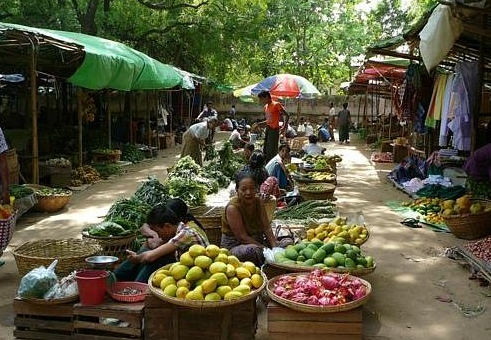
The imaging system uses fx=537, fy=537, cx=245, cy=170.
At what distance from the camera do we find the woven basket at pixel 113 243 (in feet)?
16.9

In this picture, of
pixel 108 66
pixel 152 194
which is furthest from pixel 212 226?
pixel 108 66

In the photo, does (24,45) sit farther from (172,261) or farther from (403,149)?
(403,149)

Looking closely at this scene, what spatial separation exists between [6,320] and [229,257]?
6.14 feet

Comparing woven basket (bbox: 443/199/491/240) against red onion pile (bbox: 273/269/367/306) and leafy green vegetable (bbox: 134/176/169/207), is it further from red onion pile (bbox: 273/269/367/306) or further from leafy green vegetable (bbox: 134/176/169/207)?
leafy green vegetable (bbox: 134/176/169/207)

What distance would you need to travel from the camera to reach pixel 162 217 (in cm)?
410

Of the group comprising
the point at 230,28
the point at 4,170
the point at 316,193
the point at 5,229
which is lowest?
the point at 316,193

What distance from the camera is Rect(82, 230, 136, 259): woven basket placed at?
5.14 meters

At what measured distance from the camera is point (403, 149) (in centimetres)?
1555

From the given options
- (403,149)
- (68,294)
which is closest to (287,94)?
(403,149)

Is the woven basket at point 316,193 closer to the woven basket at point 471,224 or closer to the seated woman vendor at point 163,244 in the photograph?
the woven basket at point 471,224

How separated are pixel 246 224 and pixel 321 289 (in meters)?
1.36

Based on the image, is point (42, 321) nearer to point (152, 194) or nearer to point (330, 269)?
point (330, 269)

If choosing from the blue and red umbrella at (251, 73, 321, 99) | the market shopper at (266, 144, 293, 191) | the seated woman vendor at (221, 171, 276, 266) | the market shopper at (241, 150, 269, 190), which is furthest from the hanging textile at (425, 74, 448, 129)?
the blue and red umbrella at (251, 73, 321, 99)

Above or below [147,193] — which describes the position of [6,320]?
below
